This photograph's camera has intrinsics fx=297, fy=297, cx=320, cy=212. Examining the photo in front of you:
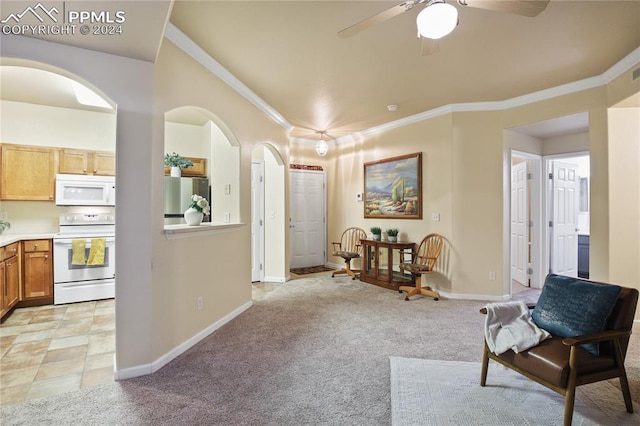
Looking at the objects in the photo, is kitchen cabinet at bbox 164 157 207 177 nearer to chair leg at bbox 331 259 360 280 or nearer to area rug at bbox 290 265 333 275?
area rug at bbox 290 265 333 275

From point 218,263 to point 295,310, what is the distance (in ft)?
3.88

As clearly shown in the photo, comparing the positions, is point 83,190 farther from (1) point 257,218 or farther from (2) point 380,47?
(2) point 380,47

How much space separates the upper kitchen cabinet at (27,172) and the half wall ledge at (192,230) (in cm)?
275

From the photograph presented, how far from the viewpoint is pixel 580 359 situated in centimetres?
171

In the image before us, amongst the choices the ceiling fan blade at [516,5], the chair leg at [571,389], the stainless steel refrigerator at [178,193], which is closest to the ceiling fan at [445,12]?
the ceiling fan blade at [516,5]

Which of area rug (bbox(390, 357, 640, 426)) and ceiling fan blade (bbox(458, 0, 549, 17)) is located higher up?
ceiling fan blade (bbox(458, 0, 549, 17))

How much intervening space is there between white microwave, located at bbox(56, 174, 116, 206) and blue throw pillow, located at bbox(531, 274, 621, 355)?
17.0 ft

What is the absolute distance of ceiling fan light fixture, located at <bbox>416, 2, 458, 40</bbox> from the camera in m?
1.60

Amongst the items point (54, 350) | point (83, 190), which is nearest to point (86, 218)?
point (83, 190)

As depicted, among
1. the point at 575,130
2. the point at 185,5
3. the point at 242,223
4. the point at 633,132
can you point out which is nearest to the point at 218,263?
the point at 242,223

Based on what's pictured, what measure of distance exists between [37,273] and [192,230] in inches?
108

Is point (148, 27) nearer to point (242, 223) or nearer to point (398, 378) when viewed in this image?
point (242, 223)

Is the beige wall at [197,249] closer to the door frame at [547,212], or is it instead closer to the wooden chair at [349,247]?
the wooden chair at [349,247]

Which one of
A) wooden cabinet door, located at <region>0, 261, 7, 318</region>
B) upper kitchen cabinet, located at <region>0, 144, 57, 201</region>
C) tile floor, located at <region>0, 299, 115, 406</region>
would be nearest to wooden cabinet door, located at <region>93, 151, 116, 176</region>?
upper kitchen cabinet, located at <region>0, 144, 57, 201</region>
